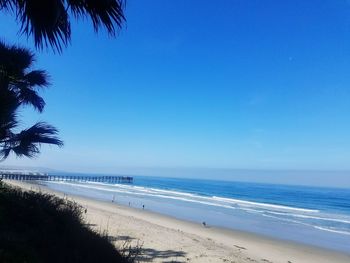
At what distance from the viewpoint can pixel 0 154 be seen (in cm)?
740

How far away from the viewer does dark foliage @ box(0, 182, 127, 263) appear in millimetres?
3709

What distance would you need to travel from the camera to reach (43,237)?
4.37m

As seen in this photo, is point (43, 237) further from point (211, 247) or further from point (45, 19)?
point (211, 247)

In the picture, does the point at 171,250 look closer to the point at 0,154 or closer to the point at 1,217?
the point at 0,154

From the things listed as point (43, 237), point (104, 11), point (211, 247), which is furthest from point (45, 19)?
point (211, 247)

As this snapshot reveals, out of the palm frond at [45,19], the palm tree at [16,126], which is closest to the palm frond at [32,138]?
the palm tree at [16,126]

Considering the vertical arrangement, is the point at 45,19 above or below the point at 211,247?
above

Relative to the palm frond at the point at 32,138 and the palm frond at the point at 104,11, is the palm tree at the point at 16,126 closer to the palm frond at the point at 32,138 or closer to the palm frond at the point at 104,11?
the palm frond at the point at 32,138

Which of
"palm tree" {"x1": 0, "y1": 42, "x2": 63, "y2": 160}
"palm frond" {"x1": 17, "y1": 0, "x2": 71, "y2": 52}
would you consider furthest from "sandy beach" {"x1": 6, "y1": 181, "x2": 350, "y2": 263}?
"palm frond" {"x1": 17, "y1": 0, "x2": 71, "y2": 52}

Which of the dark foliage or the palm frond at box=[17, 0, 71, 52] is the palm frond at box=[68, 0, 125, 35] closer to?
the palm frond at box=[17, 0, 71, 52]

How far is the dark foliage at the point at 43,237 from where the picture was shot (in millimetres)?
3709

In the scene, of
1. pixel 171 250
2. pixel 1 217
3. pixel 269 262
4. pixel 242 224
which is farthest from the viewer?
pixel 242 224

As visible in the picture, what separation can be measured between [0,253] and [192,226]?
1863 cm

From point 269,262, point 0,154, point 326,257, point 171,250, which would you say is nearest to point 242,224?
point 326,257
